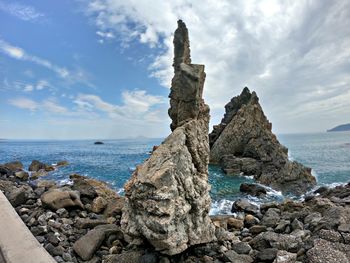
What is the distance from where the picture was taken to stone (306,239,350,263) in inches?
321

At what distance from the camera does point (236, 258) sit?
31.4 feet

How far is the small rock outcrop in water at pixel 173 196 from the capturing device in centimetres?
826

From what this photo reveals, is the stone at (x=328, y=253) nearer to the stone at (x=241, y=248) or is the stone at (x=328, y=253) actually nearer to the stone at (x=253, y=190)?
the stone at (x=241, y=248)

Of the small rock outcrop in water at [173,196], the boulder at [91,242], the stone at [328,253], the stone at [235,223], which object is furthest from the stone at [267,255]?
the boulder at [91,242]

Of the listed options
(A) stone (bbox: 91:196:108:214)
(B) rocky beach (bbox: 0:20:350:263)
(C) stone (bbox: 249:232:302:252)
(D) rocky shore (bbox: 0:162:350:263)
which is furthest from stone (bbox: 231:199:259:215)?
(A) stone (bbox: 91:196:108:214)

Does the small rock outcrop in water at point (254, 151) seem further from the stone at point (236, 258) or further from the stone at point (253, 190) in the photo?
the stone at point (236, 258)

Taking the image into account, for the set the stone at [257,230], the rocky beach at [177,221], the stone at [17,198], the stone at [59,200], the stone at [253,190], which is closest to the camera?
the rocky beach at [177,221]

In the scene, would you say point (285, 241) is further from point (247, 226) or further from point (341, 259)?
point (247, 226)

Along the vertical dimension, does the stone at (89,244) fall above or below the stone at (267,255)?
above

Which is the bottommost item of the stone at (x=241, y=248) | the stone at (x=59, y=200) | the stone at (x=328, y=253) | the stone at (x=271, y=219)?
the stone at (x=271, y=219)

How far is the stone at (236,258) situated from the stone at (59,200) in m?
8.31

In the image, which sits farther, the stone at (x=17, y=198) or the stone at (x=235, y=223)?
the stone at (x=235, y=223)

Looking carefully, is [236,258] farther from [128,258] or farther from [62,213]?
[62,213]

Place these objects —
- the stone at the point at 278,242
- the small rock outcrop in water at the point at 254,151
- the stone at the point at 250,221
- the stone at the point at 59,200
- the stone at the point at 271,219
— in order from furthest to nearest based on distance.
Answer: the small rock outcrop in water at the point at 254,151 → the stone at the point at 250,221 → the stone at the point at 271,219 → the stone at the point at 59,200 → the stone at the point at 278,242
